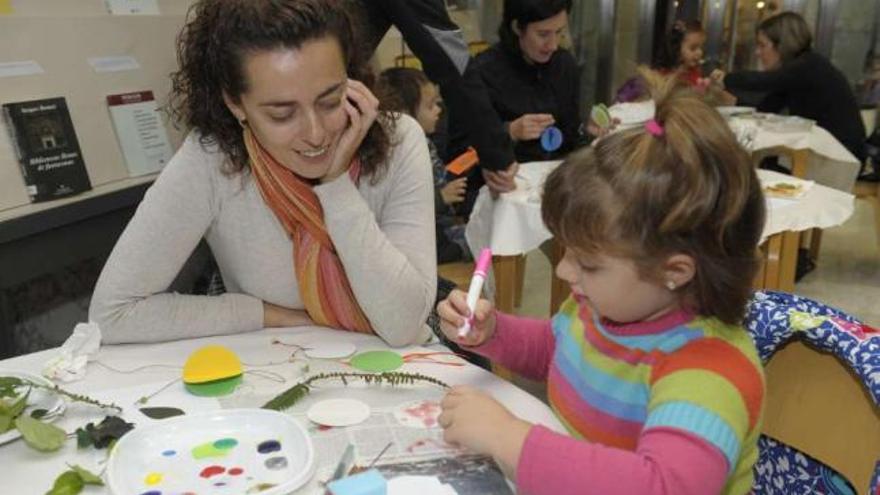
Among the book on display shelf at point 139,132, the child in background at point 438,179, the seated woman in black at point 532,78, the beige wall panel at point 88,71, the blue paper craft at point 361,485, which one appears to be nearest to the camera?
the blue paper craft at point 361,485

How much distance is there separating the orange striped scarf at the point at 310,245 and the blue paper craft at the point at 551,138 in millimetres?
1777

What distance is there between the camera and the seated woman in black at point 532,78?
112 inches

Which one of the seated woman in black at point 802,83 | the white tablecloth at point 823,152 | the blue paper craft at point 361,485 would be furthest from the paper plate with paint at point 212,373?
the seated woman in black at point 802,83

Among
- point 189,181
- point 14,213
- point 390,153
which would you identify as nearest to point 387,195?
point 390,153

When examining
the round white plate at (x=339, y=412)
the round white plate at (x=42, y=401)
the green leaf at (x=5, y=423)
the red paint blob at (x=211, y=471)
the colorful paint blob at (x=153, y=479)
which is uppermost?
the green leaf at (x=5, y=423)

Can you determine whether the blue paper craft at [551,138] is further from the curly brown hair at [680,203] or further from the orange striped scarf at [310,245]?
the curly brown hair at [680,203]

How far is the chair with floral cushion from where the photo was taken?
0.87 metres

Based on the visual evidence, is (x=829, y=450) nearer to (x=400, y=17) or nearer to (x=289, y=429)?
(x=289, y=429)

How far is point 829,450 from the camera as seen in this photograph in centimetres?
94

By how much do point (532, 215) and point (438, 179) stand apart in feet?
1.85

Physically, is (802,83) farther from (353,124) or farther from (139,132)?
(353,124)

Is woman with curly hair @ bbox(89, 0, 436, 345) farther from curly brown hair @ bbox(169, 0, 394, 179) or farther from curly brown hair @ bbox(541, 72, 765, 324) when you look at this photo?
curly brown hair @ bbox(541, 72, 765, 324)

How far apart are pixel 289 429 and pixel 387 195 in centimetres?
56

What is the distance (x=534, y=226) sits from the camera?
7.68 feet
